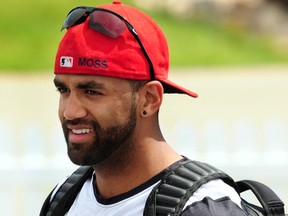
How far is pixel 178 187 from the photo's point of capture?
236 cm

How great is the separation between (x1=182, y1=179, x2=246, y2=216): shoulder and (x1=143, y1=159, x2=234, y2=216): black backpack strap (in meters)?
0.02

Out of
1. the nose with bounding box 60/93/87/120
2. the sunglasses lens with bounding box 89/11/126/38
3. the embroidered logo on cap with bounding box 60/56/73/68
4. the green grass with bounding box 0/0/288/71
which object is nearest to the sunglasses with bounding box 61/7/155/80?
the sunglasses lens with bounding box 89/11/126/38

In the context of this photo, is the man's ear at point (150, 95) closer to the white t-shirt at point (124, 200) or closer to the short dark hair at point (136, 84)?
the short dark hair at point (136, 84)

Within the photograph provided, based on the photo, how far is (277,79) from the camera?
46.3 ft

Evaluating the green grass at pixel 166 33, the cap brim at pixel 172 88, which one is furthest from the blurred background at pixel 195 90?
the cap brim at pixel 172 88

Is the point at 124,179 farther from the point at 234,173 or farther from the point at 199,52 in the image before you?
the point at 199,52

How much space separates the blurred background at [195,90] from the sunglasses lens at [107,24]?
148 inches

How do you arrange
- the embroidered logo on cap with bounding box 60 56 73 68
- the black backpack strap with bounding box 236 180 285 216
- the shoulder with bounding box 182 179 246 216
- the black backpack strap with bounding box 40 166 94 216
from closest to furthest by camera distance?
1. the shoulder with bounding box 182 179 246 216
2. the black backpack strap with bounding box 236 180 285 216
3. the embroidered logo on cap with bounding box 60 56 73 68
4. the black backpack strap with bounding box 40 166 94 216

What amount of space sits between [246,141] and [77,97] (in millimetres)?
4343

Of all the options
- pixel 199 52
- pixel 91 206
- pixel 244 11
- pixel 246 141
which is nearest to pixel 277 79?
pixel 199 52

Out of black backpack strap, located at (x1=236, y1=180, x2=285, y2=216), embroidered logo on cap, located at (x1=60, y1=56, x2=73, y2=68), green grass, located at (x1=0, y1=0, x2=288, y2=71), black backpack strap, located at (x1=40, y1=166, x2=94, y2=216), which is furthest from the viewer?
green grass, located at (x1=0, y1=0, x2=288, y2=71)

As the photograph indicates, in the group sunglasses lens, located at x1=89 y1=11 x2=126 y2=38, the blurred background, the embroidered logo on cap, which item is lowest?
the blurred background

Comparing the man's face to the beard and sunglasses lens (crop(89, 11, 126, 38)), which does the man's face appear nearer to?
the beard

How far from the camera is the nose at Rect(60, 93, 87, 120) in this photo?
2.47m
